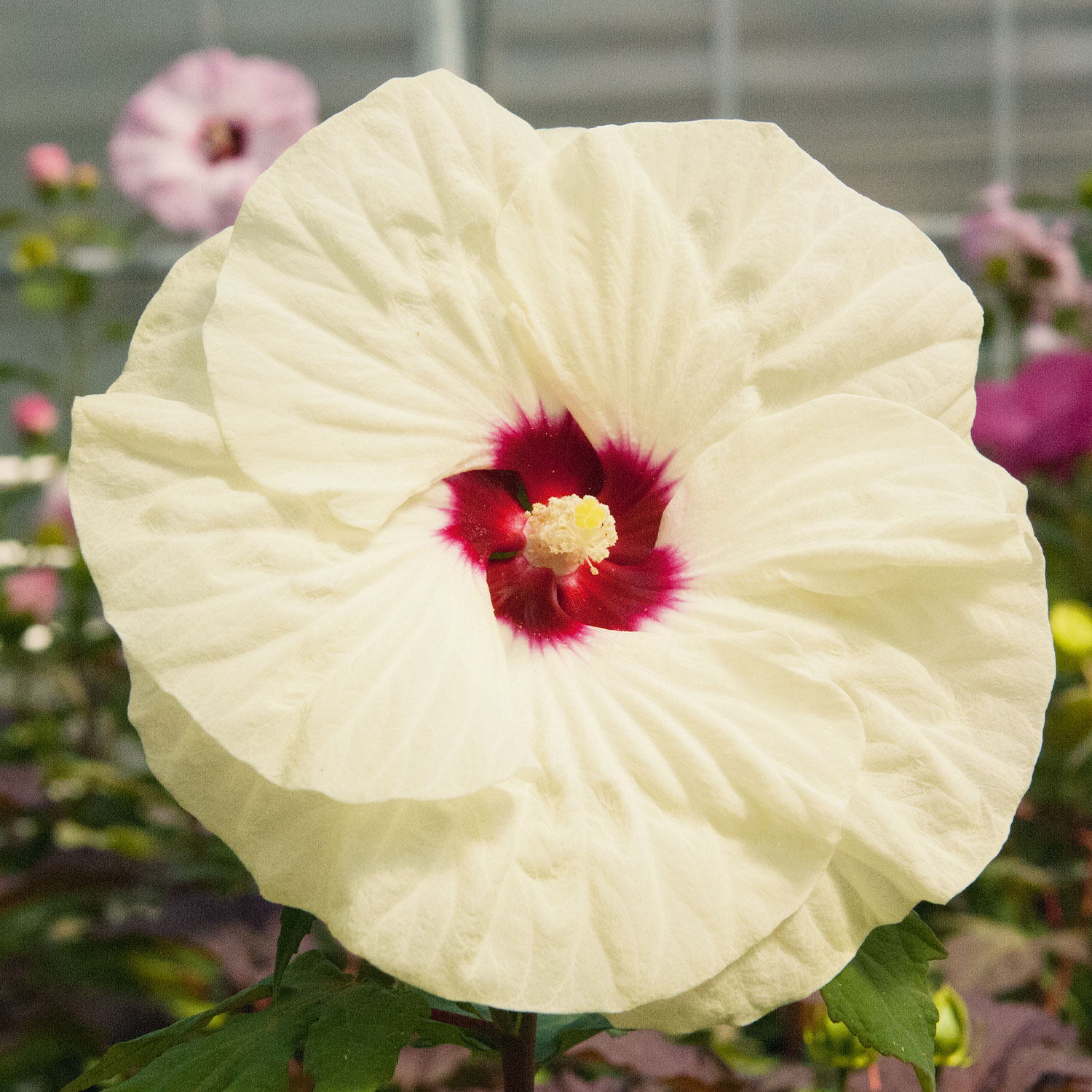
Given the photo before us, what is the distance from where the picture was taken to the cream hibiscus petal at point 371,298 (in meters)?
0.41

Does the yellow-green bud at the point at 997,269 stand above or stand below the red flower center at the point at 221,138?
below

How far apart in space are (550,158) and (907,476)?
180mm

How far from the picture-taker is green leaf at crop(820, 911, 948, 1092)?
432 millimetres

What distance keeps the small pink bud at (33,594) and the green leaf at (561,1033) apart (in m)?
1.33

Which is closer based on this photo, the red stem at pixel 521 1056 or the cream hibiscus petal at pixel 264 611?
the cream hibiscus petal at pixel 264 611

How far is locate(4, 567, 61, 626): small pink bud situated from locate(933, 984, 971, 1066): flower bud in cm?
140

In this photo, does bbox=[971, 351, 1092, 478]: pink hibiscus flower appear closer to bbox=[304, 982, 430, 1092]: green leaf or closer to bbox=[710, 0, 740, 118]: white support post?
bbox=[304, 982, 430, 1092]: green leaf

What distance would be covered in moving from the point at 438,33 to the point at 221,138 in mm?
1660

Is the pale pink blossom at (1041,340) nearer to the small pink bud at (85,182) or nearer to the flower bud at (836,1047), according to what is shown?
the small pink bud at (85,182)

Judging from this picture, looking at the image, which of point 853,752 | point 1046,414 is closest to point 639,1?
point 1046,414

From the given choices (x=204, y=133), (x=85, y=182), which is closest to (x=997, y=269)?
(x=204, y=133)

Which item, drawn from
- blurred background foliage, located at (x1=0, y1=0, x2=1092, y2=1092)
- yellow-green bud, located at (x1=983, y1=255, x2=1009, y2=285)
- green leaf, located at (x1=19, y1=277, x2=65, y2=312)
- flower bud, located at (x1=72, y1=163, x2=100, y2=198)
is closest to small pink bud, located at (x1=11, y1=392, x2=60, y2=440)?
blurred background foliage, located at (x1=0, y1=0, x2=1092, y2=1092)

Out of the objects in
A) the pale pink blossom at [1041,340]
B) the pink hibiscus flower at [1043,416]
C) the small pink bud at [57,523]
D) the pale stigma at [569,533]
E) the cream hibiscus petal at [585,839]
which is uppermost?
the pale stigma at [569,533]

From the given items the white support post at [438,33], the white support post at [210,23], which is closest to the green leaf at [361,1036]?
the white support post at [438,33]
